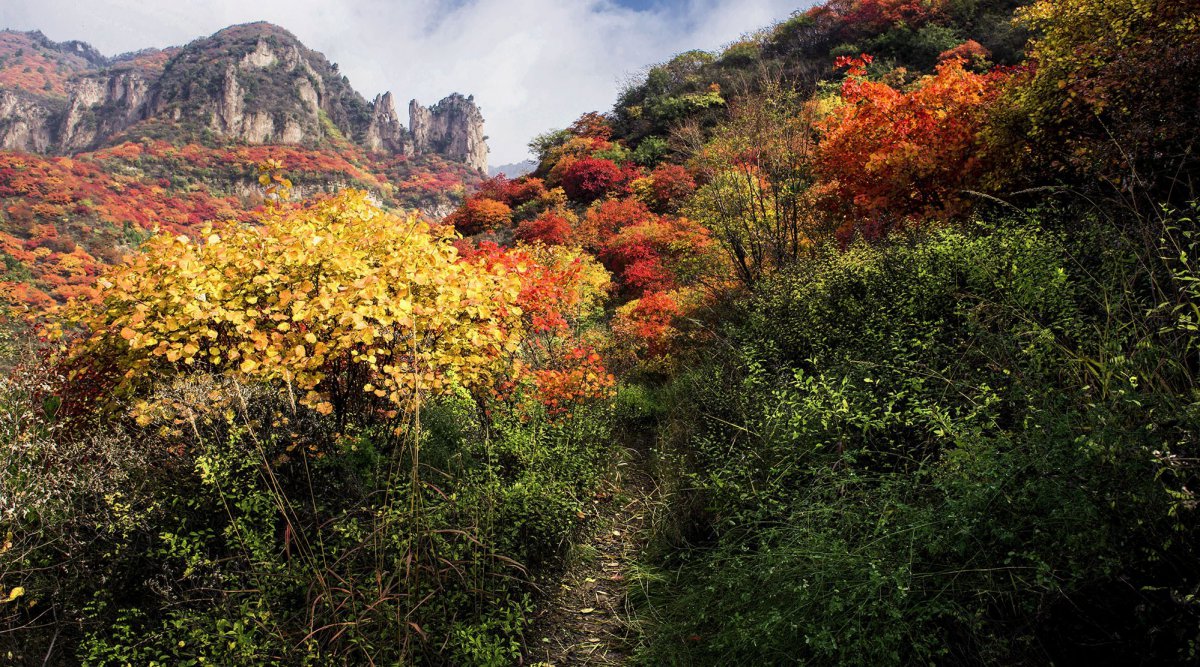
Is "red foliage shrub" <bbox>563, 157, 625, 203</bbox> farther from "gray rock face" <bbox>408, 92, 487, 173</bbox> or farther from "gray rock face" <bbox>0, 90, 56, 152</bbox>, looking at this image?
"gray rock face" <bbox>0, 90, 56, 152</bbox>

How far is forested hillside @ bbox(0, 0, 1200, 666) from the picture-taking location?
72.7 inches

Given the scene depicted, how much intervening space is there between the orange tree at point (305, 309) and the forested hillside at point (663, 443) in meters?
0.03

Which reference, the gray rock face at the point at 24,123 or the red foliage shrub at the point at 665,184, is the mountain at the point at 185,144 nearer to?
the gray rock face at the point at 24,123

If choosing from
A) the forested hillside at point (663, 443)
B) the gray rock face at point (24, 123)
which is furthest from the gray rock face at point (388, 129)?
the forested hillside at point (663, 443)

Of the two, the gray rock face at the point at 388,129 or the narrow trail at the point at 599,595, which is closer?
the narrow trail at the point at 599,595

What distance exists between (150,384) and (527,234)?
14.5 m

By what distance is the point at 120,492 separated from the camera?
2906 millimetres

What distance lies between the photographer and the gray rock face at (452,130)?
313ft

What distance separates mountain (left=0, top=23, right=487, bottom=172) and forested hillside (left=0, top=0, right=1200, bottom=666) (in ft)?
249

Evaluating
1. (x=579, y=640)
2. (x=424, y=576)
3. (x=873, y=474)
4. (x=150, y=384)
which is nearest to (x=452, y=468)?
(x=424, y=576)

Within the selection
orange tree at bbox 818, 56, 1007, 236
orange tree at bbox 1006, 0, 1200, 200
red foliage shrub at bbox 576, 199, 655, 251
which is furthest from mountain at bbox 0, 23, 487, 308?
orange tree at bbox 1006, 0, 1200, 200

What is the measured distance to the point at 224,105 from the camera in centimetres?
6694

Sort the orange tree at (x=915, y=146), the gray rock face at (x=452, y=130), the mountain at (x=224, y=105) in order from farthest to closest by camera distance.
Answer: the gray rock face at (x=452, y=130) < the mountain at (x=224, y=105) < the orange tree at (x=915, y=146)

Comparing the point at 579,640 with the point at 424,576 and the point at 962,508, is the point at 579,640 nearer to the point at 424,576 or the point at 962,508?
the point at 424,576
